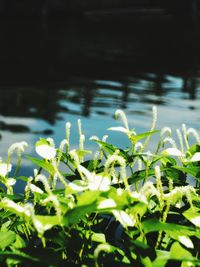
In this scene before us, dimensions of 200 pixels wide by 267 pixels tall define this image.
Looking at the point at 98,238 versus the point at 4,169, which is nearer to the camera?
the point at 98,238

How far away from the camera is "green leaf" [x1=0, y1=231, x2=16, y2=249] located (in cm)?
162

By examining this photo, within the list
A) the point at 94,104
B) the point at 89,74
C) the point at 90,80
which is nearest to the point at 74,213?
the point at 94,104

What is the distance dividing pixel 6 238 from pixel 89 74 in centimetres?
1170

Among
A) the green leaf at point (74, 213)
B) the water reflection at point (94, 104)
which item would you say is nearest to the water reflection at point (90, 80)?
the water reflection at point (94, 104)

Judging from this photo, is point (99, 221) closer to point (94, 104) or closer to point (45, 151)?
point (45, 151)

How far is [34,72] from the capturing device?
13195 millimetres

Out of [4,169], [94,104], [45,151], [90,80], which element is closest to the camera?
[45,151]

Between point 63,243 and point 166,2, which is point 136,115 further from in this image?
point 166,2

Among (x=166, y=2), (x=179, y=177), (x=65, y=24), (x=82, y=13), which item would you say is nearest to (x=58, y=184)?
(x=179, y=177)

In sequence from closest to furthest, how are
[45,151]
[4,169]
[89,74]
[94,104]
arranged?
→ [45,151] → [4,169] → [94,104] → [89,74]

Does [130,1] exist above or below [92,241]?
above

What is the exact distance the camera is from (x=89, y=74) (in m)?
13.2

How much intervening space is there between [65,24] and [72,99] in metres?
16.5

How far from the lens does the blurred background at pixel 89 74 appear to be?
856 centimetres
